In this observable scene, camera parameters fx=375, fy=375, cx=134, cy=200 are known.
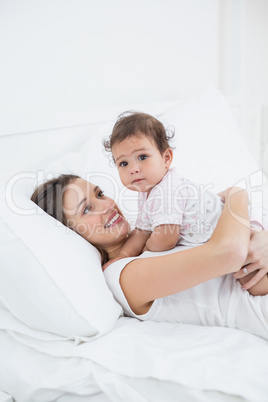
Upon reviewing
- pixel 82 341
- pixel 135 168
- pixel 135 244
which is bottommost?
pixel 82 341

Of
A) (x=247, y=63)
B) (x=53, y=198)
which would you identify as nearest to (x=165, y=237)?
(x=53, y=198)

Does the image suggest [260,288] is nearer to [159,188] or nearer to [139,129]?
[159,188]

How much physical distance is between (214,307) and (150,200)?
32 cm

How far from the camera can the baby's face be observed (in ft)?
3.26

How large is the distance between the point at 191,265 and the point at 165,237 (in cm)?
16

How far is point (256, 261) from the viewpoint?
3.02 feet

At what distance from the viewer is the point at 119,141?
3.31ft

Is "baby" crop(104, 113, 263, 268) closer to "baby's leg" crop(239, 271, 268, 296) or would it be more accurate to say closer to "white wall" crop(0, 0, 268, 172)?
"baby's leg" crop(239, 271, 268, 296)

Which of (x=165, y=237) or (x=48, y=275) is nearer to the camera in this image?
(x=48, y=275)

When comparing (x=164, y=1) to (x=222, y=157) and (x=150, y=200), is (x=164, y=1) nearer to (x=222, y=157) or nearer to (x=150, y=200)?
(x=222, y=157)

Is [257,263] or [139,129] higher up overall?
[139,129]

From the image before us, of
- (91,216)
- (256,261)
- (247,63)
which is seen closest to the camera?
(256,261)

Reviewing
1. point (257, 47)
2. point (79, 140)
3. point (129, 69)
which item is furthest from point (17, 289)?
point (257, 47)

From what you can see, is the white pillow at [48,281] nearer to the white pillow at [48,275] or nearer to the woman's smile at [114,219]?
the white pillow at [48,275]
